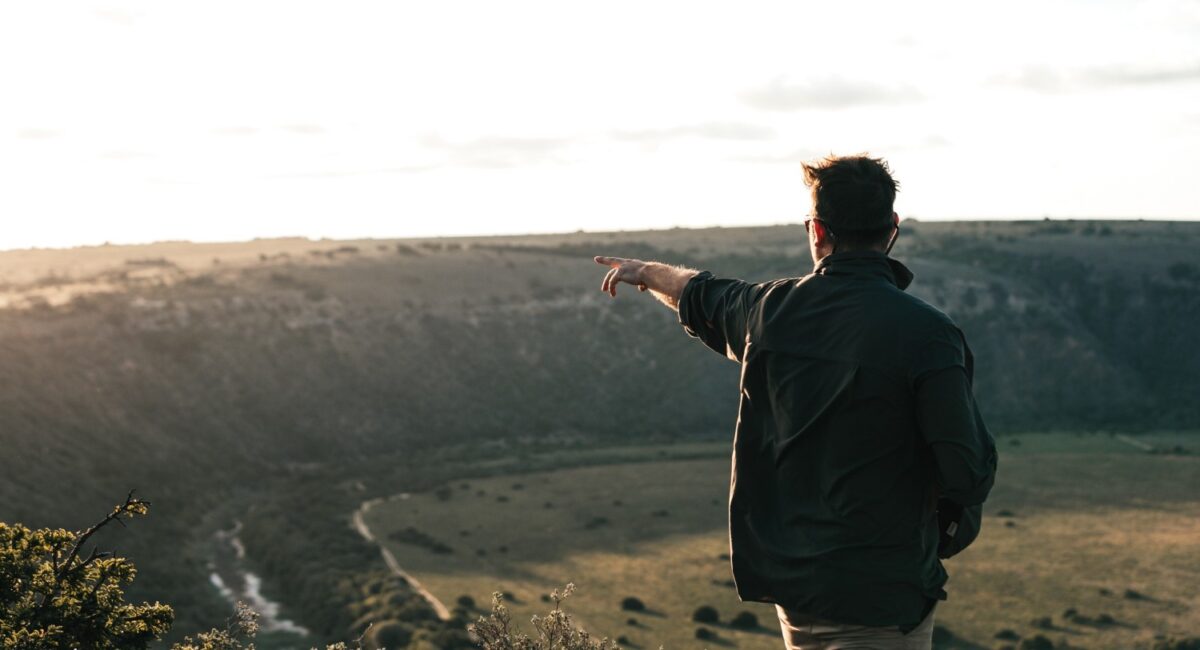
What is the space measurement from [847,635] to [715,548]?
52.8m

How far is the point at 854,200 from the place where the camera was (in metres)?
5.07

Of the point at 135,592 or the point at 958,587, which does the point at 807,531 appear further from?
the point at 958,587

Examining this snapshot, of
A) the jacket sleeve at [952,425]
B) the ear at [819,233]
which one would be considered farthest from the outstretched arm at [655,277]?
the jacket sleeve at [952,425]

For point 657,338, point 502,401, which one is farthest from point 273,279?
point 657,338

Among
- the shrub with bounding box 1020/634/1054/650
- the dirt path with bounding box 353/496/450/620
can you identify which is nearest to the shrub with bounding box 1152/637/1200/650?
the shrub with bounding box 1020/634/1054/650

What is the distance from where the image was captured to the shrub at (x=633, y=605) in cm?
4503

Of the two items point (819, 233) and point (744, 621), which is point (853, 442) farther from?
point (744, 621)

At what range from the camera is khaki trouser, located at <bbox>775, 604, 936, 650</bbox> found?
16.1ft

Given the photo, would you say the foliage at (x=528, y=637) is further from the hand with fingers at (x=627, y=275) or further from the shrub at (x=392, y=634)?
the shrub at (x=392, y=634)

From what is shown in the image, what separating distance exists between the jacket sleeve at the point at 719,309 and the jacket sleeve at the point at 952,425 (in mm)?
914

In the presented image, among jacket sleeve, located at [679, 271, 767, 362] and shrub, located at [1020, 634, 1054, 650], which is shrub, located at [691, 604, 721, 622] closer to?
shrub, located at [1020, 634, 1054, 650]

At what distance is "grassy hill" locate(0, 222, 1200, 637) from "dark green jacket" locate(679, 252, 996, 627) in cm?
3918

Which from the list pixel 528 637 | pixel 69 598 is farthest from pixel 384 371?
pixel 69 598

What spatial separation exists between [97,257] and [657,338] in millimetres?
90251
